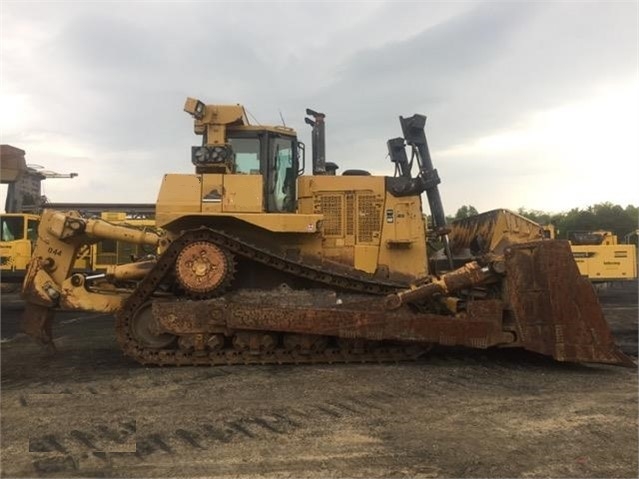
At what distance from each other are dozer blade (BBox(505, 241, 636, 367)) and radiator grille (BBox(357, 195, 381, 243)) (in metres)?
2.12

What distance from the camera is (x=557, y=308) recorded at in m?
6.66

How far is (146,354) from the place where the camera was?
7098 millimetres

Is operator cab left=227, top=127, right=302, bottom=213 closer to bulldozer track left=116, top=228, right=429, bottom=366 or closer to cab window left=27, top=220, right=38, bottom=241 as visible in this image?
bulldozer track left=116, top=228, right=429, bottom=366

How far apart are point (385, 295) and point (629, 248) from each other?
14152 millimetres

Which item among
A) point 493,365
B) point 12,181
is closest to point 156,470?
point 493,365

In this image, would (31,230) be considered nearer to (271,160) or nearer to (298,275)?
(271,160)

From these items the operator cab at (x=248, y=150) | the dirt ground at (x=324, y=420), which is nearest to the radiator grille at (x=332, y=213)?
the operator cab at (x=248, y=150)

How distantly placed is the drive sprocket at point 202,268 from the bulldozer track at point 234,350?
12 cm

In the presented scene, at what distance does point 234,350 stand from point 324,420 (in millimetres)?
2498

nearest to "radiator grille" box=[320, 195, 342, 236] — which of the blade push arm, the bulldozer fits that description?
the bulldozer

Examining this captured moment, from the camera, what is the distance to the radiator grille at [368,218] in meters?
7.93

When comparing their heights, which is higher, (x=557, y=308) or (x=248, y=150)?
(x=248, y=150)

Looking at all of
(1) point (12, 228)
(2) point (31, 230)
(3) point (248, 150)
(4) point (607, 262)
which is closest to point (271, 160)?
(3) point (248, 150)

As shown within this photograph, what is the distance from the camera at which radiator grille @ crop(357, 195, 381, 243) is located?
7930mm
